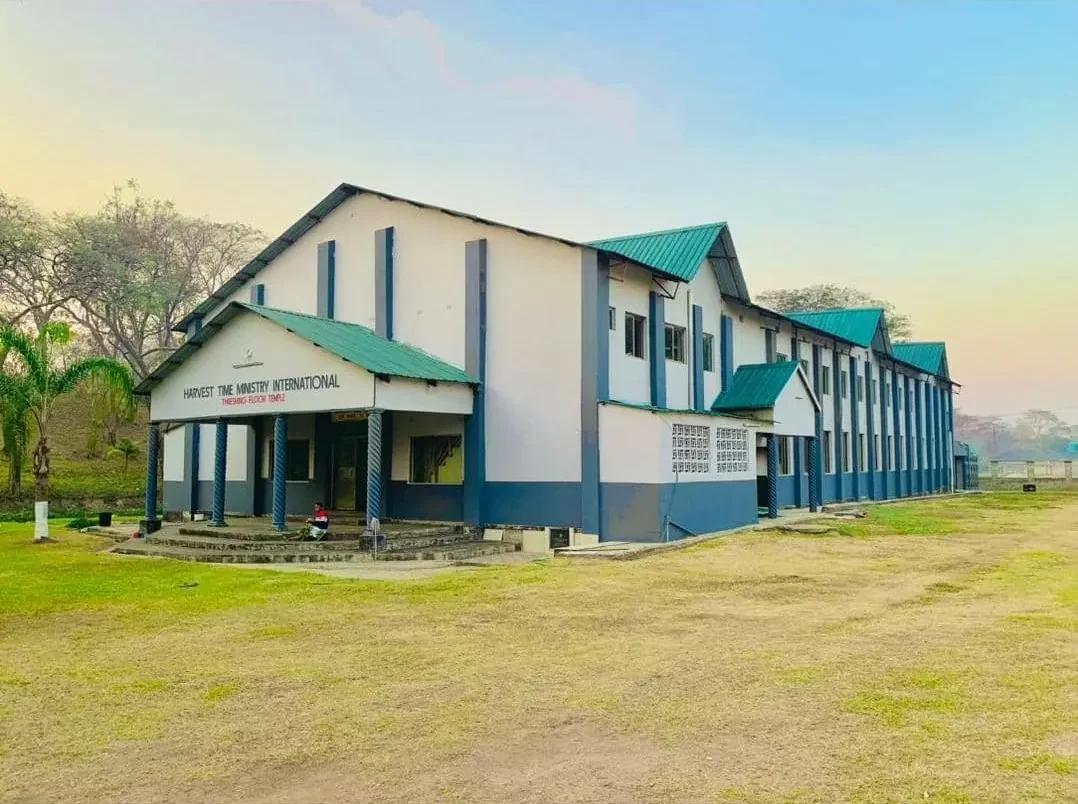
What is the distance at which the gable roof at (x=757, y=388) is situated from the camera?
23266 mm

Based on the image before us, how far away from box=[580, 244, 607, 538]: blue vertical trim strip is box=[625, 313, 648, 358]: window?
1.75 meters

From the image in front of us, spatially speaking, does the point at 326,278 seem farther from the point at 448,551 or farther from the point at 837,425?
the point at 837,425

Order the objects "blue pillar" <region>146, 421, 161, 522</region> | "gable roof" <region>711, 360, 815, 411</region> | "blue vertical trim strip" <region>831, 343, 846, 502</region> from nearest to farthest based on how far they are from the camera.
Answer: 1. "blue pillar" <region>146, 421, 161, 522</region>
2. "gable roof" <region>711, 360, 815, 411</region>
3. "blue vertical trim strip" <region>831, 343, 846, 502</region>

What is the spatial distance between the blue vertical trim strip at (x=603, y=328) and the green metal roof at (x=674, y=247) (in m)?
3.13

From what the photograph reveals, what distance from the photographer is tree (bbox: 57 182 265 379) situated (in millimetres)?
40219

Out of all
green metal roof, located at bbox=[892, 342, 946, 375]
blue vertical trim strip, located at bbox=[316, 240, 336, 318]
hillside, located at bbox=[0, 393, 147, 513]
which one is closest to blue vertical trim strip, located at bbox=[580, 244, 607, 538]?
blue vertical trim strip, located at bbox=[316, 240, 336, 318]

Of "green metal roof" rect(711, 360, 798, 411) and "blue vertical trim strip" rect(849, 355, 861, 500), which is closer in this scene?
"green metal roof" rect(711, 360, 798, 411)

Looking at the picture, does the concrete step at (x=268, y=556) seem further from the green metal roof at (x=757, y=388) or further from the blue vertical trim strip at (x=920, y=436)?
the blue vertical trim strip at (x=920, y=436)

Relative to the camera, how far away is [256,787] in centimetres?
484

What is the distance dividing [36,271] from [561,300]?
32.2m

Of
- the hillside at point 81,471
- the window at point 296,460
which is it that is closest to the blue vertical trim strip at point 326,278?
the window at point 296,460

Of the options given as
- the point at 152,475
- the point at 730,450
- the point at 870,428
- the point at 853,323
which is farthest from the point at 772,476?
the point at 152,475

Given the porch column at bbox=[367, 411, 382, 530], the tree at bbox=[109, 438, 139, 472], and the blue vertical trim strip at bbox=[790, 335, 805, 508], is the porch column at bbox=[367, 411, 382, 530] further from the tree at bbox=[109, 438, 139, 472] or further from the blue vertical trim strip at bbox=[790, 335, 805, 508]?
the tree at bbox=[109, 438, 139, 472]

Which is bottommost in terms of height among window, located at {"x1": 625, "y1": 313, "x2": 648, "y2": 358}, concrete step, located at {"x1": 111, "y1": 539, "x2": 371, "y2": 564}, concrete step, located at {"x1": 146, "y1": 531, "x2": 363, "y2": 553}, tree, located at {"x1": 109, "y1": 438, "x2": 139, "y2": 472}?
concrete step, located at {"x1": 111, "y1": 539, "x2": 371, "y2": 564}
